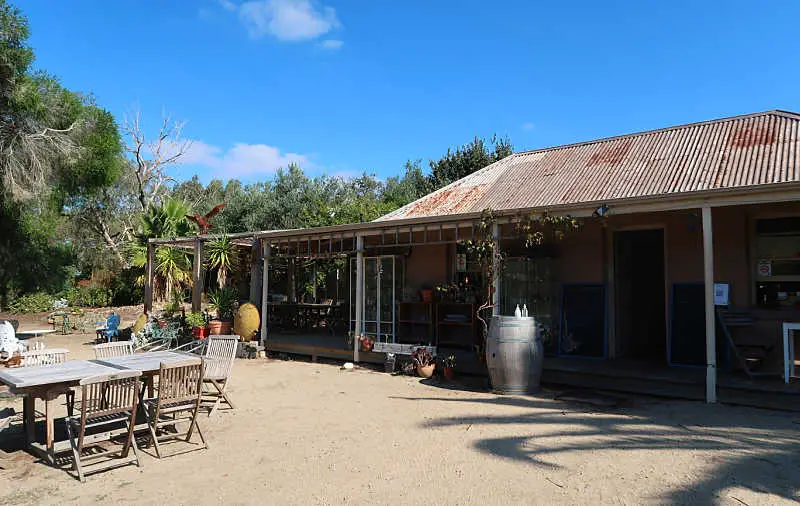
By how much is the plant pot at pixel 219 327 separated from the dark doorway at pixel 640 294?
27.5 ft

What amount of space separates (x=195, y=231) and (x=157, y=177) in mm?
12335

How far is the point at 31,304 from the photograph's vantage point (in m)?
20.8

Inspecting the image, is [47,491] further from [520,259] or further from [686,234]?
[686,234]

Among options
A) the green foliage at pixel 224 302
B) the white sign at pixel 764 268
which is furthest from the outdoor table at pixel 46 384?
the white sign at pixel 764 268

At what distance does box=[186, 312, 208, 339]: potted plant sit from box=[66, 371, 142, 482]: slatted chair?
297 inches

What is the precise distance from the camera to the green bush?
20.6 meters

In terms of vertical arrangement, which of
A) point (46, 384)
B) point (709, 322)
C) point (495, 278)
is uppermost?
point (495, 278)

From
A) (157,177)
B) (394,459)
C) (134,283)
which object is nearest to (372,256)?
(394,459)

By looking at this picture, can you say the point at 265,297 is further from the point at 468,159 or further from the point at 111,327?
the point at 468,159

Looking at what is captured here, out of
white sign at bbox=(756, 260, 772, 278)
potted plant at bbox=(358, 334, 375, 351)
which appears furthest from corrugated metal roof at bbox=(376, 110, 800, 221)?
potted plant at bbox=(358, 334, 375, 351)

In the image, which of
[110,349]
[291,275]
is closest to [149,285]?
→ [291,275]

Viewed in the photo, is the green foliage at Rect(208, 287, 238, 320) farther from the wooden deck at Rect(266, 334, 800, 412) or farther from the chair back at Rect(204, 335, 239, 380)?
the chair back at Rect(204, 335, 239, 380)

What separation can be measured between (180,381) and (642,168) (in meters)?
9.34

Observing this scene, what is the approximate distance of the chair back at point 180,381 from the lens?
5.09m
